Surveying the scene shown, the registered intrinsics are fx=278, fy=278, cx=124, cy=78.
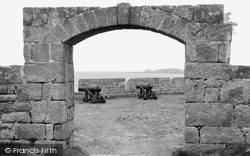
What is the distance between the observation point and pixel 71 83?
20.1ft

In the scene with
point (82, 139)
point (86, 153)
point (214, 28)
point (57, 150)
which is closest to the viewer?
point (214, 28)

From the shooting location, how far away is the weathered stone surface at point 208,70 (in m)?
5.21

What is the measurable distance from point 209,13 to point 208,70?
3.47 ft

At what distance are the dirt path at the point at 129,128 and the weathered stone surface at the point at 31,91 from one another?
177 cm

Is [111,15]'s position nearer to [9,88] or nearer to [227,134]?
[9,88]

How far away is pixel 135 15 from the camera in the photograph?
5270 mm

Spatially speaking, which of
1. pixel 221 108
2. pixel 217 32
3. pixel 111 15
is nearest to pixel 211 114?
pixel 221 108

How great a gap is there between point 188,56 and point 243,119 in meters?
1.59

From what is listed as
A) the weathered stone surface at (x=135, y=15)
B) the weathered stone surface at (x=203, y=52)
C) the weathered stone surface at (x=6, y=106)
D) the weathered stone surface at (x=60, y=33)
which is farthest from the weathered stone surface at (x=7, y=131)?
the weathered stone surface at (x=203, y=52)

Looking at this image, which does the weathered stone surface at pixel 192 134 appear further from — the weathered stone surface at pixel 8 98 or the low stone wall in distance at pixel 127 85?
the low stone wall in distance at pixel 127 85

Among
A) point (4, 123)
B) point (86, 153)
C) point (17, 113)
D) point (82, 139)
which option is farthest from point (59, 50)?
point (82, 139)

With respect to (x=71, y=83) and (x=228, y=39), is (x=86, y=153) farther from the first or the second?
(x=228, y=39)

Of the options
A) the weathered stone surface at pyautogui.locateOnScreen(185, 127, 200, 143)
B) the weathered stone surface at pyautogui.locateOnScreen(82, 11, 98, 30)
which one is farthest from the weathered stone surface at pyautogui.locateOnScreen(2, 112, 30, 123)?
the weathered stone surface at pyautogui.locateOnScreen(185, 127, 200, 143)

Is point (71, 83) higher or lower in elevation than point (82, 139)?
higher
